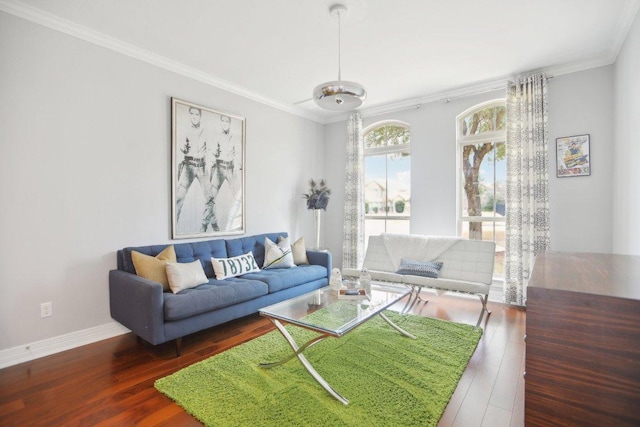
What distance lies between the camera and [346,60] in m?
3.47

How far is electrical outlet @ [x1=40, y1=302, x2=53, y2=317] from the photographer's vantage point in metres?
2.66

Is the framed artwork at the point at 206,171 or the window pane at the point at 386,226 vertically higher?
the framed artwork at the point at 206,171

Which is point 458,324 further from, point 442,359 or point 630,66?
point 630,66

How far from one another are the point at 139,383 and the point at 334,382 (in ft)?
4.46

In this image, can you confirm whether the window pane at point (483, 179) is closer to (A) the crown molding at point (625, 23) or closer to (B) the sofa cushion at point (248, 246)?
(A) the crown molding at point (625, 23)

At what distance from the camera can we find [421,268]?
3691 mm

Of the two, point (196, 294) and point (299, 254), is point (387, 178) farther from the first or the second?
point (196, 294)

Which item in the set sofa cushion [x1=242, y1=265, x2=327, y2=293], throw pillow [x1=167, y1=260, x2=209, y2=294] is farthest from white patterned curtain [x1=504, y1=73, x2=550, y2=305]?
throw pillow [x1=167, y1=260, x2=209, y2=294]

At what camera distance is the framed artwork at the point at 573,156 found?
3.54 m

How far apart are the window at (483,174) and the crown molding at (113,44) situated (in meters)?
2.97

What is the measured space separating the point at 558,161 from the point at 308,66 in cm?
312

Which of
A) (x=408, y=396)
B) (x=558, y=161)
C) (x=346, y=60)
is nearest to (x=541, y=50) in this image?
(x=558, y=161)

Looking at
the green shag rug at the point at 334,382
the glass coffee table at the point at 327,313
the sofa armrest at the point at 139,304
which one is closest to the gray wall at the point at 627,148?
the green shag rug at the point at 334,382

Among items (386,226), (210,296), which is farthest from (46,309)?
(386,226)
